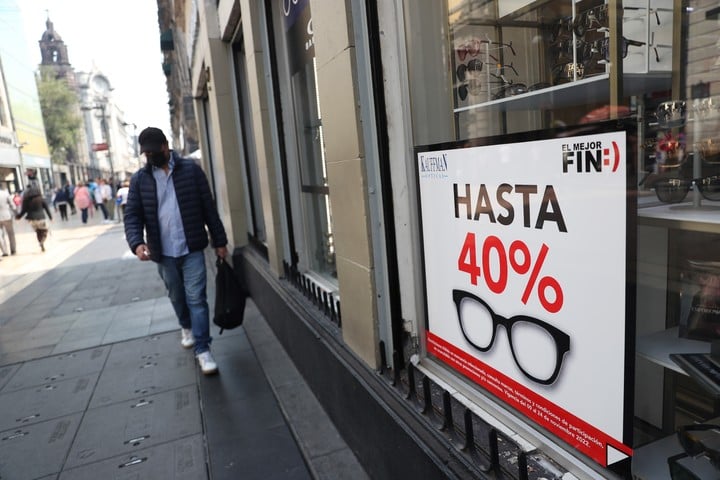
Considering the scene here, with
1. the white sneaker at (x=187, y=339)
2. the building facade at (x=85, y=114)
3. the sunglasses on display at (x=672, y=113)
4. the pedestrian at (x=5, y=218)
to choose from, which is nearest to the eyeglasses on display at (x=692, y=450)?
the sunglasses on display at (x=672, y=113)

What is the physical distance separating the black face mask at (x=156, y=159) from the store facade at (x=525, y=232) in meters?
1.85

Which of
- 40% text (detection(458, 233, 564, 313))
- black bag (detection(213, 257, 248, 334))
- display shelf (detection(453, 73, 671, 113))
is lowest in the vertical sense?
black bag (detection(213, 257, 248, 334))

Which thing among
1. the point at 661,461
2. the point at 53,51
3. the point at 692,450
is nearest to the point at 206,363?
the point at 661,461

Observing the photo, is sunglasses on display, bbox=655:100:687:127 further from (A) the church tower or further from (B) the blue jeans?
(A) the church tower

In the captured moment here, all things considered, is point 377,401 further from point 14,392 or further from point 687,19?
point 14,392

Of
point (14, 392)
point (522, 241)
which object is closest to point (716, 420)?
point (522, 241)

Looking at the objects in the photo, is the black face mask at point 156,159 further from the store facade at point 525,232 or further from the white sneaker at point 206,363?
the store facade at point 525,232

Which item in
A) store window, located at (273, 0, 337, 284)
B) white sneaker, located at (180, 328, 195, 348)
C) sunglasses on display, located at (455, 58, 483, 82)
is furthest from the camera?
white sneaker, located at (180, 328, 195, 348)

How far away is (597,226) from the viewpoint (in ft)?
4.05

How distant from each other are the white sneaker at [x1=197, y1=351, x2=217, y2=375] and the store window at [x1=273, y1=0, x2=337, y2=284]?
1107 millimetres

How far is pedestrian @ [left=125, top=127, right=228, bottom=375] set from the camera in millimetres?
4016

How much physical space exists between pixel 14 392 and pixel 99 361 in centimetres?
73

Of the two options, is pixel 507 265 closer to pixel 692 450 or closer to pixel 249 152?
pixel 692 450

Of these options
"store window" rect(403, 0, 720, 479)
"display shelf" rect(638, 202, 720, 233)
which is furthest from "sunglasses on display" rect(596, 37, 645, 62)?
"display shelf" rect(638, 202, 720, 233)
